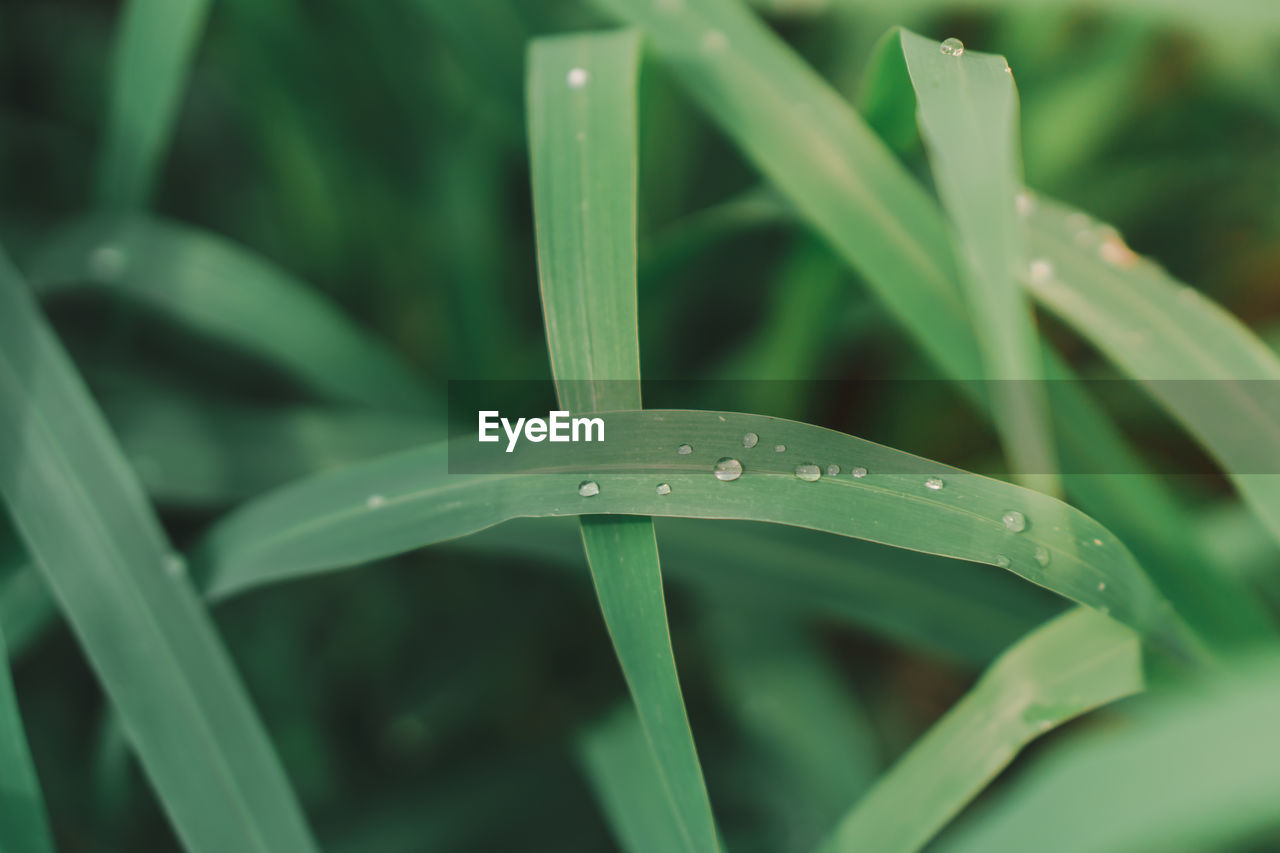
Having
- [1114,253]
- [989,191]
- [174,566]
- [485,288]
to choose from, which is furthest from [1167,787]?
[485,288]

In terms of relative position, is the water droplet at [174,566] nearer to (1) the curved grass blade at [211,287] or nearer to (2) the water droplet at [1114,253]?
(1) the curved grass blade at [211,287]

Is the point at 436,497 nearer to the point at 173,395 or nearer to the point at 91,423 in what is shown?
the point at 91,423

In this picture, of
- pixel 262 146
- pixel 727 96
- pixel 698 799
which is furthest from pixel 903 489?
pixel 262 146

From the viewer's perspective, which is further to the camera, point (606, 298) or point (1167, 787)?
point (606, 298)

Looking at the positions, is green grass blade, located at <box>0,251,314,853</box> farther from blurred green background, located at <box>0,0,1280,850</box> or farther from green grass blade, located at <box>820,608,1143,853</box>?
green grass blade, located at <box>820,608,1143,853</box>

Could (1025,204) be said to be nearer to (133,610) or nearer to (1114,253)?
(1114,253)

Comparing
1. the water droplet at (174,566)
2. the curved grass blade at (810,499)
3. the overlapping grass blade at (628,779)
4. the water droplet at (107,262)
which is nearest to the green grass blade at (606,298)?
the curved grass blade at (810,499)
